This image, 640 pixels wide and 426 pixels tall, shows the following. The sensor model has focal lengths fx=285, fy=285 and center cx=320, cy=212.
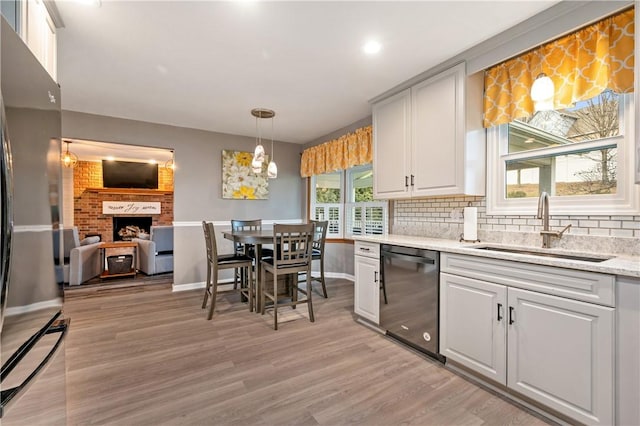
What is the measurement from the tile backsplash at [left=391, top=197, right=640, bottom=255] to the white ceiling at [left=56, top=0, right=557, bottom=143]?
1.31 metres

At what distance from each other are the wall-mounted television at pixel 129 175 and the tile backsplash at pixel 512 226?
258 inches

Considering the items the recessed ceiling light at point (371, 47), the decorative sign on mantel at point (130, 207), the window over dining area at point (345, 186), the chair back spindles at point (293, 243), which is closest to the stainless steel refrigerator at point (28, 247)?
the chair back spindles at point (293, 243)

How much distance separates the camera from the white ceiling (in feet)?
6.02

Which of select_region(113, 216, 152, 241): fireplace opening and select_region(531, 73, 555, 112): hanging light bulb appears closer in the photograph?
select_region(531, 73, 555, 112): hanging light bulb

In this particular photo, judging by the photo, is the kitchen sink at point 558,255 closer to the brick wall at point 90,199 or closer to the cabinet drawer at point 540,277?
the cabinet drawer at point 540,277

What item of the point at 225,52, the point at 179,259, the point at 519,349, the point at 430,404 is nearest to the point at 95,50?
the point at 225,52

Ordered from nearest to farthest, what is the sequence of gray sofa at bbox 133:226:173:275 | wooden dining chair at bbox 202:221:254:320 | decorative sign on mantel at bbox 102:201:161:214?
wooden dining chair at bbox 202:221:254:320 < gray sofa at bbox 133:226:173:275 < decorative sign on mantel at bbox 102:201:161:214

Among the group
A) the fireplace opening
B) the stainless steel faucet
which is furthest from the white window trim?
the fireplace opening

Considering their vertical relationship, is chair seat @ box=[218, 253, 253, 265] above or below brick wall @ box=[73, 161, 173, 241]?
below

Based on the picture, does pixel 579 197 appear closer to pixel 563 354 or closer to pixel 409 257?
pixel 563 354

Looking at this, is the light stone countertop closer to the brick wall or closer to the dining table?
the dining table

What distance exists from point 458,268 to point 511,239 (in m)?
0.63

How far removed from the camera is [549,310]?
1525mm

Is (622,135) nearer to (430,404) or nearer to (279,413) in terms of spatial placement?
(430,404)
